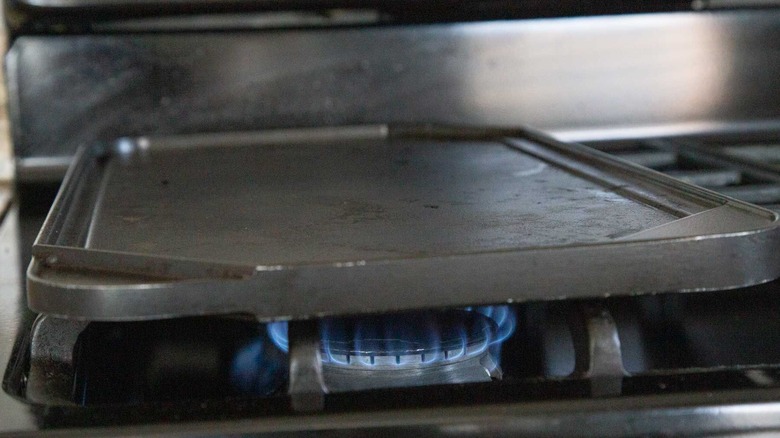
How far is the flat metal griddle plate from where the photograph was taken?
0.50m

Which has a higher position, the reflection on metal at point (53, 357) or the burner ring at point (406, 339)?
the reflection on metal at point (53, 357)

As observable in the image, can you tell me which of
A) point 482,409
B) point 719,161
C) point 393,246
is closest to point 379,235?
point 393,246

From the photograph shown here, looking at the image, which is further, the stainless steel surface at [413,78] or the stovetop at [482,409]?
the stainless steel surface at [413,78]

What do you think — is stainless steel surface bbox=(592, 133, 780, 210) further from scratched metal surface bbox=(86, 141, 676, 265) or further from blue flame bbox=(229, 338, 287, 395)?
blue flame bbox=(229, 338, 287, 395)

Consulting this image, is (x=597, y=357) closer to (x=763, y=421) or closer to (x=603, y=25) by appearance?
(x=763, y=421)

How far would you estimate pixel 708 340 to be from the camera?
692 millimetres

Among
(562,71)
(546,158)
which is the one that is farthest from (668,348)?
(562,71)

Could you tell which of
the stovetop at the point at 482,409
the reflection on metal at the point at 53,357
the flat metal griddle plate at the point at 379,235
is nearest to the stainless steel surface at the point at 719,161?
the flat metal griddle plate at the point at 379,235

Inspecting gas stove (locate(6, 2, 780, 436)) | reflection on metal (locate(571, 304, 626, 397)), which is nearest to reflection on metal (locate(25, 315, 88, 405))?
gas stove (locate(6, 2, 780, 436))

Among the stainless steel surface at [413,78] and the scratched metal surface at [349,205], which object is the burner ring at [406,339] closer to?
the scratched metal surface at [349,205]

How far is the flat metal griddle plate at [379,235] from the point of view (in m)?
0.50

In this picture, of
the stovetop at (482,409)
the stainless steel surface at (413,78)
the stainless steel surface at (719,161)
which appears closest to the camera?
the stovetop at (482,409)

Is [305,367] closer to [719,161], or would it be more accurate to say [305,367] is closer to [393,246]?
[393,246]

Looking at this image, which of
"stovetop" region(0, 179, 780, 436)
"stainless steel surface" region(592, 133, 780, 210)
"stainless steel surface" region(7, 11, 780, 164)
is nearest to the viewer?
"stovetop" region(0, 179, 780, 436)
